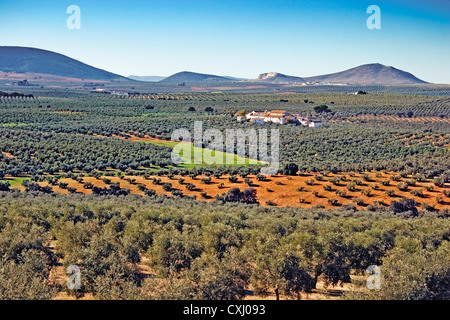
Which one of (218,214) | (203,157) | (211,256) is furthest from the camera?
(203,157)

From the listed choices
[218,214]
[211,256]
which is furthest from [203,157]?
[211,256]

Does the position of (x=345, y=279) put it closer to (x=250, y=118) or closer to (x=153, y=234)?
(x=153, y=234)

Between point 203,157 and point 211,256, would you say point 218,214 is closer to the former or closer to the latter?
point 211,256

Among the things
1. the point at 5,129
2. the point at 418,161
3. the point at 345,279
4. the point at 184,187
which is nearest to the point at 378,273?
the point at 345,279

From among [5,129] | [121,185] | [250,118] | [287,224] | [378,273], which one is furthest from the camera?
[250,118]

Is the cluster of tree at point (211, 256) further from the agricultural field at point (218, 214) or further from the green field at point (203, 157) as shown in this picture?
the green field at point (203, 157)

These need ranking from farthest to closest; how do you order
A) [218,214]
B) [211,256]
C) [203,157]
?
[203,157], [218,214], [211,256]

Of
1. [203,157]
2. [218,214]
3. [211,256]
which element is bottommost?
[203,157]

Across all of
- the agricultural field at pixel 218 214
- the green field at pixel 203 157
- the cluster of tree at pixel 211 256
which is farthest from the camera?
the green field at pixel 203 157

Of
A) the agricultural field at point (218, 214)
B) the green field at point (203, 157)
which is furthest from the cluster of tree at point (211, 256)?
the green field at point (203, 157)
